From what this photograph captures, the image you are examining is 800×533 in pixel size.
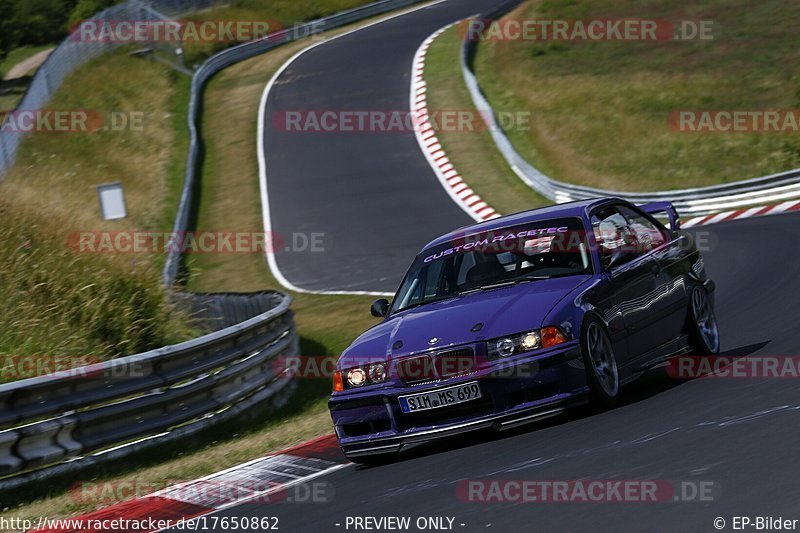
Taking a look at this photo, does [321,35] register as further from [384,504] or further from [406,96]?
[384,504]

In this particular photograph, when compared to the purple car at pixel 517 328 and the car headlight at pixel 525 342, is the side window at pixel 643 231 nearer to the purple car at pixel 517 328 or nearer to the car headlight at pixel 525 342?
the purple car at pixel 517 328

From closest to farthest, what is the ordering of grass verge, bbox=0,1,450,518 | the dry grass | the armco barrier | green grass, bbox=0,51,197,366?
the armco barrier
grass verge, bbox=0,1,450,518
green grass, bbox=0,51,197,366
the dry grass

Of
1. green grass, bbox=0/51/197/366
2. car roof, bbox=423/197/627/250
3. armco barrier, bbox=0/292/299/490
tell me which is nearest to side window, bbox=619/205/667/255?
car roof, bbox=423/197/627/250

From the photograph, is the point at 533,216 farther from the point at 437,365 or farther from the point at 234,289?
the point at 234,289

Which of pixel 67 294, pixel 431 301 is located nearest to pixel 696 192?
pixel 67 294

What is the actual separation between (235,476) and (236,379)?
2.75 m

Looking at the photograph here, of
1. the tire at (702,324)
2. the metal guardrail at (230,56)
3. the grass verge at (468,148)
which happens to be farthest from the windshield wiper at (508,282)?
the metal guardrail at (230,56)

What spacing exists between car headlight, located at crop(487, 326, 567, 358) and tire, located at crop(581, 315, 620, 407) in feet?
0.71

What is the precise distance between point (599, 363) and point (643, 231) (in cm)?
202

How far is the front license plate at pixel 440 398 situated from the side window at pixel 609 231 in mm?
1627

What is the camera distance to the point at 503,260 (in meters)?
8.66

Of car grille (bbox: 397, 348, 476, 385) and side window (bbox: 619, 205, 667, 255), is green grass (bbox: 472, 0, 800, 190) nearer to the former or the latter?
side window (bbox: 619, 205, 667, 255)

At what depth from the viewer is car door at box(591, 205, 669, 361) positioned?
848 centimetres

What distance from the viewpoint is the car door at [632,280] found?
8477mm
